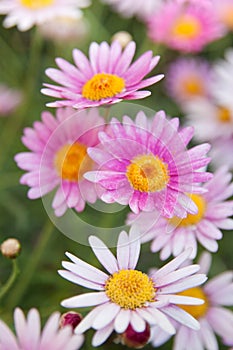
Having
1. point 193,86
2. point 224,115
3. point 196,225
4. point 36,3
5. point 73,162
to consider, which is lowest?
point 196,225

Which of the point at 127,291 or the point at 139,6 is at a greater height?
the point at 139,6

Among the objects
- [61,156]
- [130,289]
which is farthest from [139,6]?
[130,289]

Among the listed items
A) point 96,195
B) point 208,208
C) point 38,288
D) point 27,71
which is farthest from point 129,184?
point 27,71

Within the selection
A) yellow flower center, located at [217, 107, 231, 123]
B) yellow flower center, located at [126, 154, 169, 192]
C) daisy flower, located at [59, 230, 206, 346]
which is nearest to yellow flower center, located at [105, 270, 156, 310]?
daisy flower, located at [59, 230, 206, 346]

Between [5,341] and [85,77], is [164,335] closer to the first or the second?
[5,341]

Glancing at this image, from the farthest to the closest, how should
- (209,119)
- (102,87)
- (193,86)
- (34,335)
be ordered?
(193,86) → (209,119) → (102,87) → (34,335)

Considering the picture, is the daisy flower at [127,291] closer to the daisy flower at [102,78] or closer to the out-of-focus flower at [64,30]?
the daisy flower at [102,78]

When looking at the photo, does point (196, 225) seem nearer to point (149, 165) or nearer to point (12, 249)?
point (149, 165)

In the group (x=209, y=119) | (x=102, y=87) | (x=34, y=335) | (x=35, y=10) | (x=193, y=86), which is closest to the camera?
(x=34, y=335)
